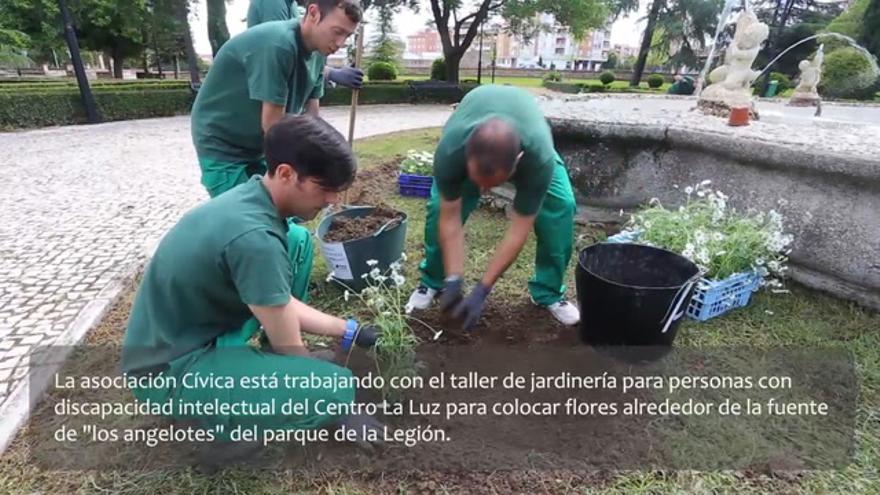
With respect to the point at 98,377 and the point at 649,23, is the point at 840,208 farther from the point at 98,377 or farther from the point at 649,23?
the point at 649,23

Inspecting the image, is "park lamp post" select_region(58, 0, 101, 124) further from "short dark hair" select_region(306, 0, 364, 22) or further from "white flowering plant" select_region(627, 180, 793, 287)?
"white flowering plant" select_region(627, 180, 793, 287)

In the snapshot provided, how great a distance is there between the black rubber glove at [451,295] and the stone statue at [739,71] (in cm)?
494

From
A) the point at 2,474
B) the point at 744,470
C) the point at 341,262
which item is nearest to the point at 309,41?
the point at 341,262

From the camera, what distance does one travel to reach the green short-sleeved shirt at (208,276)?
143 cm

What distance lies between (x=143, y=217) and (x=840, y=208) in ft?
17.3

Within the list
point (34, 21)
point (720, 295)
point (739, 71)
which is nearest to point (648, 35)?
point (739, 71)

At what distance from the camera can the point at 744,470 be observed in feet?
6.01

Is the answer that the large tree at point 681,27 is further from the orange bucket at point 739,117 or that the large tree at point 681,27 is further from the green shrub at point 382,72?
the orange bucket at point 739,117

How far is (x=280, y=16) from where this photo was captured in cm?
301

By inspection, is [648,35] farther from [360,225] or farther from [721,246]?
[360,225]

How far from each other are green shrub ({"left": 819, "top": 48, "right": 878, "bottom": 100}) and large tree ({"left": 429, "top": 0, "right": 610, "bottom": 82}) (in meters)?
7.54

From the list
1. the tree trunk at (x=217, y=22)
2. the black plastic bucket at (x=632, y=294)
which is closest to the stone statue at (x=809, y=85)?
the black plastic bucket at (x=632, y=294)

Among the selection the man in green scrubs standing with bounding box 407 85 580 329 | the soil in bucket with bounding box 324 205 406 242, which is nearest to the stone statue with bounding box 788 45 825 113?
the man in green scrubs standing with bounding box 407 85 580 329

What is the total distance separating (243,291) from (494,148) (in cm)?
88
